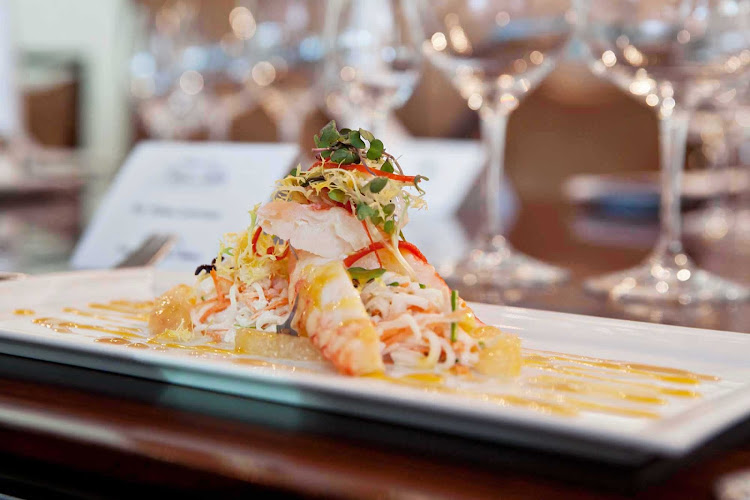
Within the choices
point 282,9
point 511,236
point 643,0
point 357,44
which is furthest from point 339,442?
point 282,9

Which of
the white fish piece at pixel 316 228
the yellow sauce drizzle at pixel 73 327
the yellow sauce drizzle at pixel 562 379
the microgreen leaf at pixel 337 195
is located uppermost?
the microgreen leaf at pixel 337 195

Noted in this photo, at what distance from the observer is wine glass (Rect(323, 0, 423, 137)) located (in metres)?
1.57

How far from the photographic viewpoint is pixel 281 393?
55cm

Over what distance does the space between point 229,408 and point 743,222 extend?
7.70 ft

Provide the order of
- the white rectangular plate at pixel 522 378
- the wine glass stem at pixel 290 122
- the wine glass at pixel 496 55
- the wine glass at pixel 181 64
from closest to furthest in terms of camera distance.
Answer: the white rectangular plate at pixel 522 378 < the wine glass at pixel 496 55 < the wine glass stem at pixel 290 122 < the wine glass at pixel 181 64

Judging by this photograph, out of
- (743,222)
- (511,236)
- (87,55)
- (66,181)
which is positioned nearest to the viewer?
(511,236)

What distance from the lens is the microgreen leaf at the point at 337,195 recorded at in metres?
0.74

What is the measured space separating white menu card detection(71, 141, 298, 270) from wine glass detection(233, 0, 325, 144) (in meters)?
0.81

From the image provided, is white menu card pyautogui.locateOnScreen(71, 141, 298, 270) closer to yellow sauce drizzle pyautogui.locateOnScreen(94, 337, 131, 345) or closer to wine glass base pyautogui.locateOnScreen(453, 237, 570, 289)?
wine glass base pyautogui.locateOnScreen(453, 237, 570, 289)

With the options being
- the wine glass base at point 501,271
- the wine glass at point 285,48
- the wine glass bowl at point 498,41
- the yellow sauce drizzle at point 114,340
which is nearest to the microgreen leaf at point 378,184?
the yellow sauce drizzle at point 114,340

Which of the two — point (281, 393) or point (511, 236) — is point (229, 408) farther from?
point (511, 236)

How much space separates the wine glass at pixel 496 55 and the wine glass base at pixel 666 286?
12cm

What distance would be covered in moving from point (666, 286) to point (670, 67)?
0.30 meters

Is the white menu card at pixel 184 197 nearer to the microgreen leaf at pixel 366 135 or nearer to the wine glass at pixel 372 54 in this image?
the wine glass at pixel 372 54
